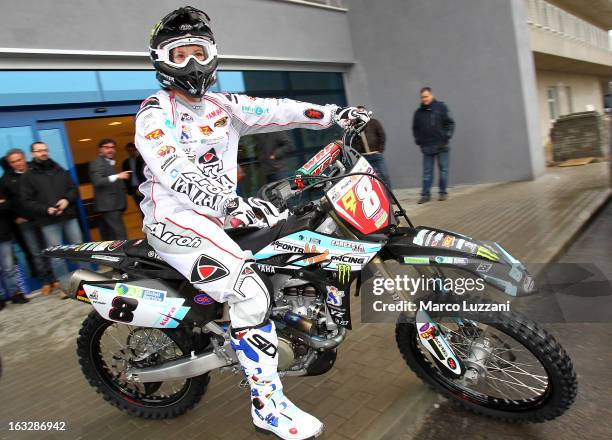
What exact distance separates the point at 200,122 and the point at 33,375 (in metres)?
2.75

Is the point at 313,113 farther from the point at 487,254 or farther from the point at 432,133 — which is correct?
the point at 432,133

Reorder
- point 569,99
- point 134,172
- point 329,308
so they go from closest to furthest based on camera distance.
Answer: point 329,308 → point 134,172 → point 569,99

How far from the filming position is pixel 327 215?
2.29 meters

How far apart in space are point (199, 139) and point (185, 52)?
476 millimetres

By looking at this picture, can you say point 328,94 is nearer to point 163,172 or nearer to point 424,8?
point 424,8

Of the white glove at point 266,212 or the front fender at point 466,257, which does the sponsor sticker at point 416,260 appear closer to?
the front fender at point 466,257

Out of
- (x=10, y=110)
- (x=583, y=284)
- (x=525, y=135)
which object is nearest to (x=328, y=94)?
(x=525, y=135)

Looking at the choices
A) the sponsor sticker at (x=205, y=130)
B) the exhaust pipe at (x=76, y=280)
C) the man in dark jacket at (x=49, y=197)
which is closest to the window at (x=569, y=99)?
the man in dark jacket at (x=49, y=197)

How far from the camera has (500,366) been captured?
2408mm

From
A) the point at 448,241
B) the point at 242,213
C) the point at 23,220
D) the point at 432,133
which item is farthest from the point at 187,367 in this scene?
the point at 432,133

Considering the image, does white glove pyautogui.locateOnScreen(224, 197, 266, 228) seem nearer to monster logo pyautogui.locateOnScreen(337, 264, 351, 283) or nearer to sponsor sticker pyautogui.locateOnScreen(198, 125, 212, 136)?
monster logo pyautogui.locateOnScreen(337, 264, 351, 283)

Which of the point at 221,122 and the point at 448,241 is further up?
the point at 221,122

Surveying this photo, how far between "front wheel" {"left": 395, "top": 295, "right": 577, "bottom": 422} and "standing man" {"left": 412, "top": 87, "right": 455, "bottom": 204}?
693 cm

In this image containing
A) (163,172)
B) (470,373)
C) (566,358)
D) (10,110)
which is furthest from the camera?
(10,110)
